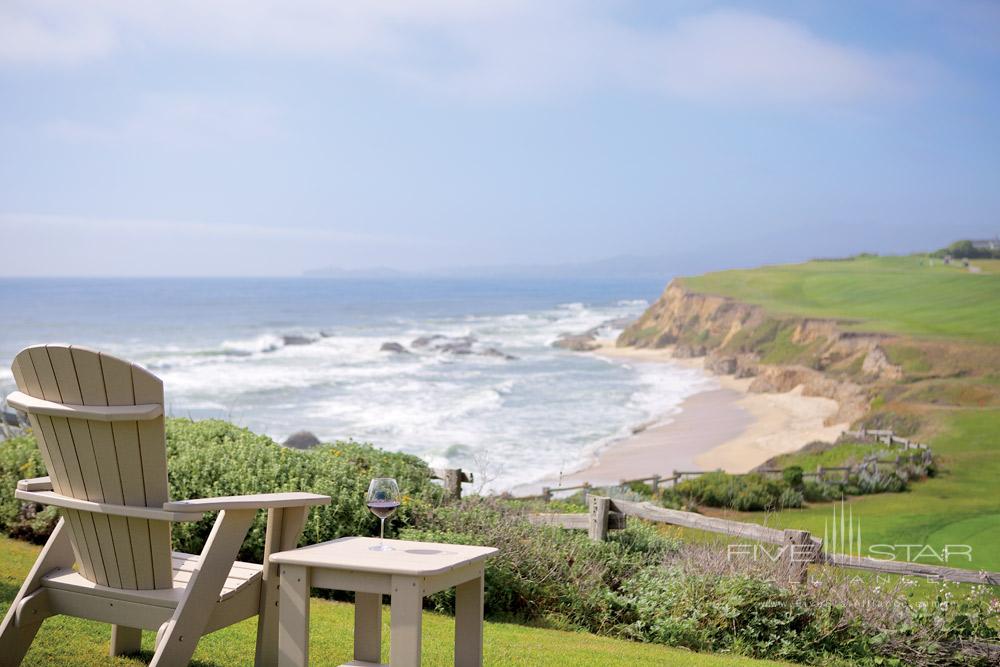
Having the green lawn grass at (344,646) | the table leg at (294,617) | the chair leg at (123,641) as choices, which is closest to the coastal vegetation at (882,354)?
the green lawn grass at (344,646)

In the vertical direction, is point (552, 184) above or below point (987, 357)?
above

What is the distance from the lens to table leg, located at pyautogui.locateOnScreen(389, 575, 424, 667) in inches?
124

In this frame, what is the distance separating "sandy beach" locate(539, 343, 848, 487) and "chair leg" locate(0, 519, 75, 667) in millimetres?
15967

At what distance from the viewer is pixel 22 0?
69625 mm

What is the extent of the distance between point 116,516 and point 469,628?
1479 millimetres

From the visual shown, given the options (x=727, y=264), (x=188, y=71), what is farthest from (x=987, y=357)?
(x=188, y=71)

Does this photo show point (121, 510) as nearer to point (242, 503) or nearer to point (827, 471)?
point (242, 503)

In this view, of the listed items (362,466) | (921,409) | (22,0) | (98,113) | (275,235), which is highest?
(22,0)

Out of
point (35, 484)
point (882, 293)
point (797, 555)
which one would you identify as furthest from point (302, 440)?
point (882, 293)

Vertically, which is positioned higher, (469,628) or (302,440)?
(469,628)

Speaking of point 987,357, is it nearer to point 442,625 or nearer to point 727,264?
point 442,625

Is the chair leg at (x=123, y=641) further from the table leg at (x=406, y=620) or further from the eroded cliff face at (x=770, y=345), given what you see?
the eroded cliff face at (x=770, y=345)

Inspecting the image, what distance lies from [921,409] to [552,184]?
2867 inches

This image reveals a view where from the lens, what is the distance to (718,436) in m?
25.7
